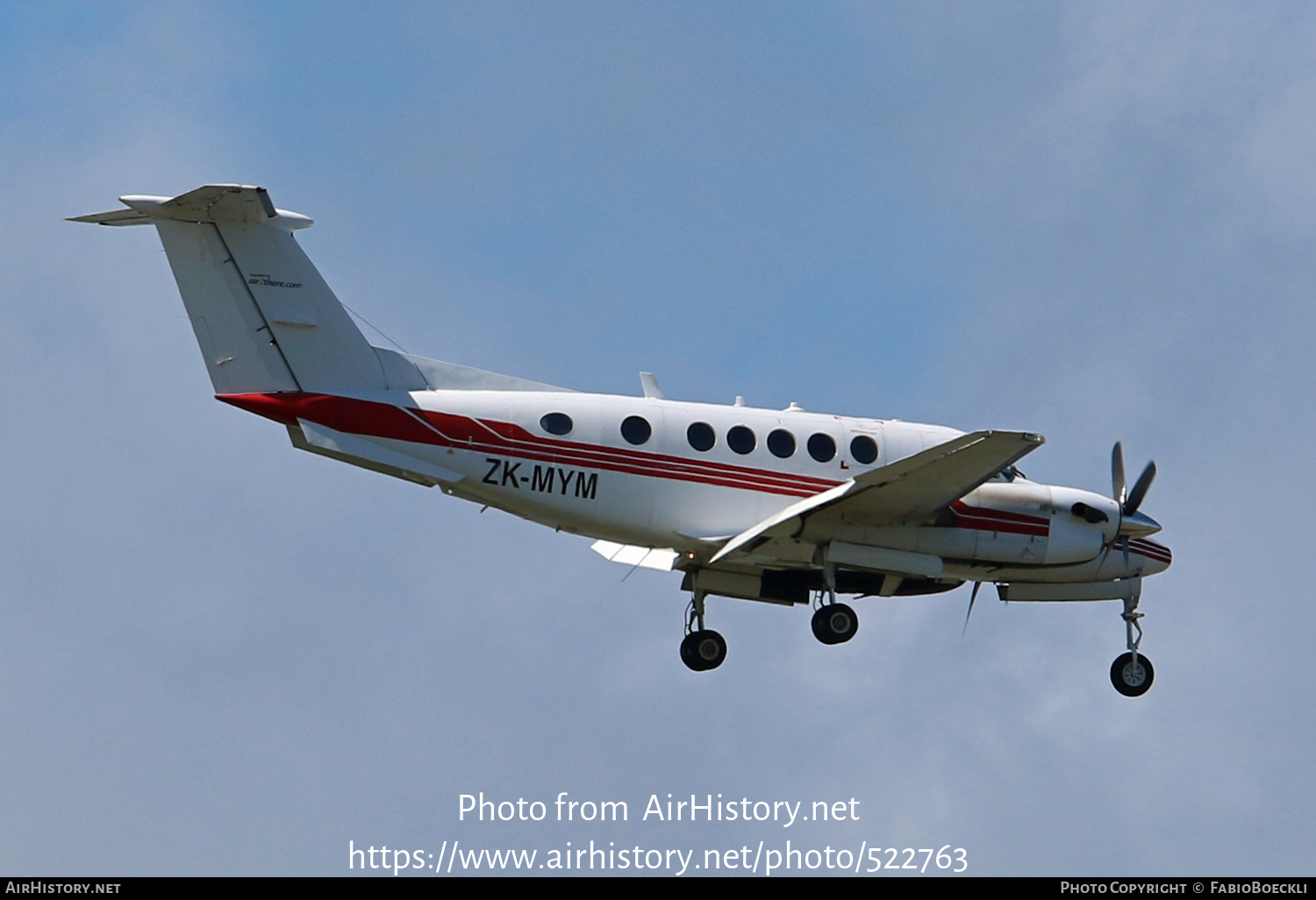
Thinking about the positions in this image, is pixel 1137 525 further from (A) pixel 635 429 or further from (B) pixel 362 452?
(B) pixel 362 452

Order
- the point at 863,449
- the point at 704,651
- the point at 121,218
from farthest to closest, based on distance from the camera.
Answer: the point at 704,651
the point at 863,449
the point at 121,218

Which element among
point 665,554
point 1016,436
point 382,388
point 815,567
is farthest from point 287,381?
point 1016,436

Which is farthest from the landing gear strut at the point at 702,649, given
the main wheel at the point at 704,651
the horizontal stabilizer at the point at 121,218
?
the horizontal stabilizer at the point at 121,218

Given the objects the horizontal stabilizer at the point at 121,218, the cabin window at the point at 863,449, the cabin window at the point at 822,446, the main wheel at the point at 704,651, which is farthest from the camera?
the main wheel at the point at 704,651

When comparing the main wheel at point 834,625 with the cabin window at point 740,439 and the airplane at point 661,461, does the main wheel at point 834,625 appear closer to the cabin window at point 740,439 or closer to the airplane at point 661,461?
the airplane at point 661,461

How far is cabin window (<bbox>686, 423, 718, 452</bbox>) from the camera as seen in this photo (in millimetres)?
27578

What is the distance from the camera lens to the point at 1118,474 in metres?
30.1

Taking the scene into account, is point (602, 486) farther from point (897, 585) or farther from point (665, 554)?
point (897, 585)

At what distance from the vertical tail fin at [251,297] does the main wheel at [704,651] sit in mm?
7144

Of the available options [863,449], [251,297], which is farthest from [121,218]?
[863,449]

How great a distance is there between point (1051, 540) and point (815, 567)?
397 centimetres

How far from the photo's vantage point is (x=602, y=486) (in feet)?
88.8

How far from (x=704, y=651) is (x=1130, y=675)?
7.46m

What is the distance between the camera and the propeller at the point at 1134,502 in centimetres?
2945
